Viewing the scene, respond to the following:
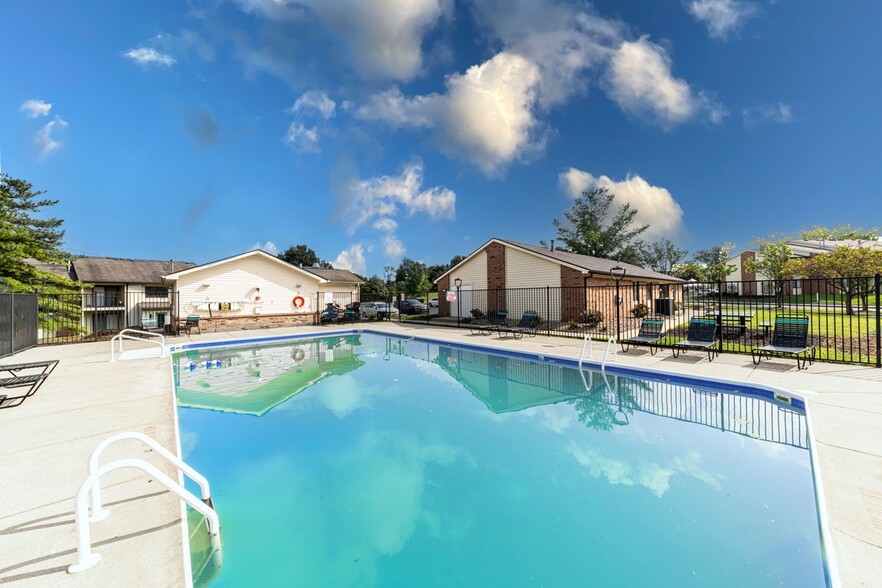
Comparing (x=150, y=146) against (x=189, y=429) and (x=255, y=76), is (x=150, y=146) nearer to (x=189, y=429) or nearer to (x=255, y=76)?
(x=255, y=76)

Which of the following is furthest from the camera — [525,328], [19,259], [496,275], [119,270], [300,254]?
[300,254]

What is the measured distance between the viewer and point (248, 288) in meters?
19.3

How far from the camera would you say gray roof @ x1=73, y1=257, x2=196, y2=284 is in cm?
2659

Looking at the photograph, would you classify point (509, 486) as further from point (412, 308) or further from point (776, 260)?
point (776, 260)

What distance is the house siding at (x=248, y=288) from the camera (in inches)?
700

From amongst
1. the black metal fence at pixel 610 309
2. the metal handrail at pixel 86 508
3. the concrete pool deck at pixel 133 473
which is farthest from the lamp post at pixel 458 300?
the metal handrail at pixel 86 508

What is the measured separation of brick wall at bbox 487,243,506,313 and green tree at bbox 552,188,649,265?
2160 cm

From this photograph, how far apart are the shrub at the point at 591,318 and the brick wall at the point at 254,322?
1561 centimetres

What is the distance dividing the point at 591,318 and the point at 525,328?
155 inches

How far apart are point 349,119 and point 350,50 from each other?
5.49 meters

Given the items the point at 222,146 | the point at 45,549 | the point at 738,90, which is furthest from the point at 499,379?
the point at 222,146

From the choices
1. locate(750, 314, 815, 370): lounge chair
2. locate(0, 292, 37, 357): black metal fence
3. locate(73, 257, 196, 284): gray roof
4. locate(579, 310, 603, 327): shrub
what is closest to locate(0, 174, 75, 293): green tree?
locate(0, 292, 37, 357): black metal fence

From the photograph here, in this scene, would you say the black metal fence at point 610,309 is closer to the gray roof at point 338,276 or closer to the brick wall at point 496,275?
the brick wall at point 496,275

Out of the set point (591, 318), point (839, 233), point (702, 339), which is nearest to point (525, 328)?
point (591, 318)
